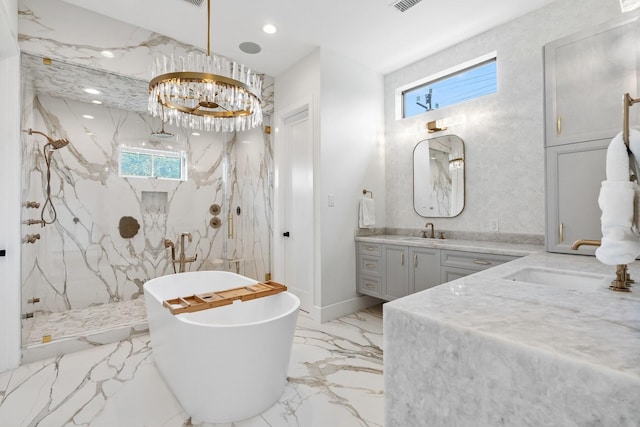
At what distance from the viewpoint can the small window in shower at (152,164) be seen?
3.80 meters

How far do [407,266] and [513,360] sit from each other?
2.53 metres

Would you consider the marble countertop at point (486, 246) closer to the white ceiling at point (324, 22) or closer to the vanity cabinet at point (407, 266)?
the vanity cabinet at point (407, 266)

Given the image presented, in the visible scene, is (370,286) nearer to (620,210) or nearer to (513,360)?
(620,210)

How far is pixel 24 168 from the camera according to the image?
2.44 metres

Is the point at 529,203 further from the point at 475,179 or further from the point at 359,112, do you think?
the point at 359,112

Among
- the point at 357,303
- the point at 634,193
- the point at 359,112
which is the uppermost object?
the point at 359,112

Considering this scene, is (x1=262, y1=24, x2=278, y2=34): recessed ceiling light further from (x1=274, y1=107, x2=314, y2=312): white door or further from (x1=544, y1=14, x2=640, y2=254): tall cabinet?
(x1=544, y1=14, x2=640, y2=254): tall cabinet

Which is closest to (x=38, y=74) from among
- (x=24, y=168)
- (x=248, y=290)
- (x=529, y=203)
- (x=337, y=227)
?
(x=24, y=168)

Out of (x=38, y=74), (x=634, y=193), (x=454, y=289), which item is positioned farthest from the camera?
(x=38, y=74)

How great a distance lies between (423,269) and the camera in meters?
2.91

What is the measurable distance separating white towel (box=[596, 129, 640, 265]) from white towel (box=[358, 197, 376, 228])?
2684 mm

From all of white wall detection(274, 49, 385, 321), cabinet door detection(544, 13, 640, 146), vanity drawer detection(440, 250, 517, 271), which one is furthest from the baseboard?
cabinet door detection(544, 13, 640, 146)

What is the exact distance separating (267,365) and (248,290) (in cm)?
67

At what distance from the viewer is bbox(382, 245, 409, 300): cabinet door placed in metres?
3.07
